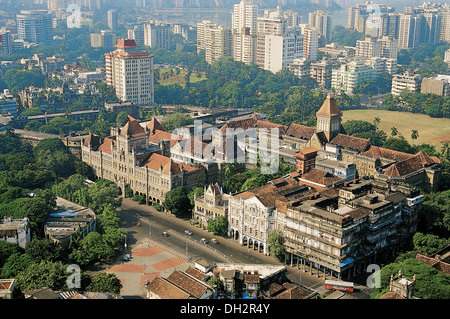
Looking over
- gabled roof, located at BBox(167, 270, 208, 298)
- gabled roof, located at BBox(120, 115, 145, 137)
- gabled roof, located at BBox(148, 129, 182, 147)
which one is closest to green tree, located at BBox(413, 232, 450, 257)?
gabled roof, located at BBox(167, 270, 208, 298)

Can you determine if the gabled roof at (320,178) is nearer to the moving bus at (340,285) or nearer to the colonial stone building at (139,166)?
the colonial stone building at (139,166)

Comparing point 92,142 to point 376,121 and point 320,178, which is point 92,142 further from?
point 376,121

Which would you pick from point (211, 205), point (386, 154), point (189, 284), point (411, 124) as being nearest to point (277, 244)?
point (211, 205)

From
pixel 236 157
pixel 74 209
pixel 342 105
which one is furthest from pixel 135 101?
pixel 74 209

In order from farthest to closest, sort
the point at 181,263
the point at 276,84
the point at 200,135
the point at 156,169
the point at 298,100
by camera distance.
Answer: the point at 276,84 < the point at 298,100 < the point at 200,135 < the point at 156,169 < the point at 181,263

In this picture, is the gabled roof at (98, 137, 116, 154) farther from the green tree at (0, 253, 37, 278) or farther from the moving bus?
the moving bus

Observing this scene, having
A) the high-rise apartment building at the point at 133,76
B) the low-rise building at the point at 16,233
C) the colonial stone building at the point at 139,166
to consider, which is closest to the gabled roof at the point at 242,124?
the colonial stone building at the point at 139,166

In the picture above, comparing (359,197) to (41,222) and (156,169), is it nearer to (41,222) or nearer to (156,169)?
(156,169)
